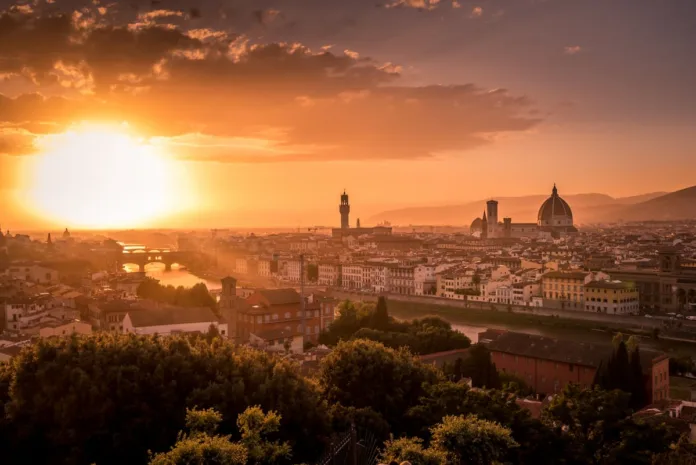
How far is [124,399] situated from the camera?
22.5 feet

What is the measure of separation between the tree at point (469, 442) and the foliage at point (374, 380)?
1.94 meters

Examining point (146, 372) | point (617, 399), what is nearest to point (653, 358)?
point (617, 399)

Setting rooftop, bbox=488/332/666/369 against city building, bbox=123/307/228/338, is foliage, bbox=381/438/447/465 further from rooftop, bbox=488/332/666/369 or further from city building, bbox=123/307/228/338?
city building, bbox=123/307/228/338

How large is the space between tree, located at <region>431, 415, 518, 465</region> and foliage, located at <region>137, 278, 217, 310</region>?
15.3 m

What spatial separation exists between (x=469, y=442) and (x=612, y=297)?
21014 millimetres

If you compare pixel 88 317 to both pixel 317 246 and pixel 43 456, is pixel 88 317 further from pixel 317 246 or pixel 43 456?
pixel 317 246

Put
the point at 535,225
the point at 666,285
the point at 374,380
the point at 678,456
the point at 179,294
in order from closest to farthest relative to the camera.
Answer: the point at 678,456 < the point at 374,380 < the point at 179,294 < the point at 666,285 < the point at 535,225

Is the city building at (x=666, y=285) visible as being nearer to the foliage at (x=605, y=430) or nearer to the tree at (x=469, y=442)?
the foliage at (x=605, y=430)

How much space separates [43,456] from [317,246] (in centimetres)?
5607

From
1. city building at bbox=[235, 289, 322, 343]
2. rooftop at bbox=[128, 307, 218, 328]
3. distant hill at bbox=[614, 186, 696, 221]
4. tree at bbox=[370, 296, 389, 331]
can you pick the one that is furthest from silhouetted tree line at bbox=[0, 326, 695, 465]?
distant hill at bbox=[614, 186, 696, 221]

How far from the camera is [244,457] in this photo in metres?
5.20

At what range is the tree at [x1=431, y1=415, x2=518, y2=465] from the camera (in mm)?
5918

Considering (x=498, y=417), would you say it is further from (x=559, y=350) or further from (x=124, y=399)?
(x=559, y=350)

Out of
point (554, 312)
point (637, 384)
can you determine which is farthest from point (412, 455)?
point (554, 312)
